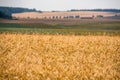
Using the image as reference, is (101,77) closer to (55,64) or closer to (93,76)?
(93,76)

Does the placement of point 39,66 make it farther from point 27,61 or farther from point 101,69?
point 101,69

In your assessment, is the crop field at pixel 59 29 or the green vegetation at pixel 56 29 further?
the crop field at pixel 59 29

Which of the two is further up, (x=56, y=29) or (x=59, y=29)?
(x=56, y=29)

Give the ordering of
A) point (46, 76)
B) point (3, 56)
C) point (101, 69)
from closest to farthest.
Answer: point (46, 76) → point (101, 69) → point (3, 56)

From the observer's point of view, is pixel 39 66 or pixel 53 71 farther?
pixel 39 66

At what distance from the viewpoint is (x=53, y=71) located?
8.35 metres

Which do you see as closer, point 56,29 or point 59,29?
point 56,29

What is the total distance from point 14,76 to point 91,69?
2797mm

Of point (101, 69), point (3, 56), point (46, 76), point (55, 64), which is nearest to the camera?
point (46, 76)

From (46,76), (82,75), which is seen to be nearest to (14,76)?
(46,76)

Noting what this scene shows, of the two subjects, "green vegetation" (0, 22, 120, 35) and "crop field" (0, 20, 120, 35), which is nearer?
"green vegetation" (0, 22, 120, 35)

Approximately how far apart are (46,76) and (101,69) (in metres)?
2.18

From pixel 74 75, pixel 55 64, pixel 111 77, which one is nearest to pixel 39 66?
pixel 55 64

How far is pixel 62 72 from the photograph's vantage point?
818 cm
